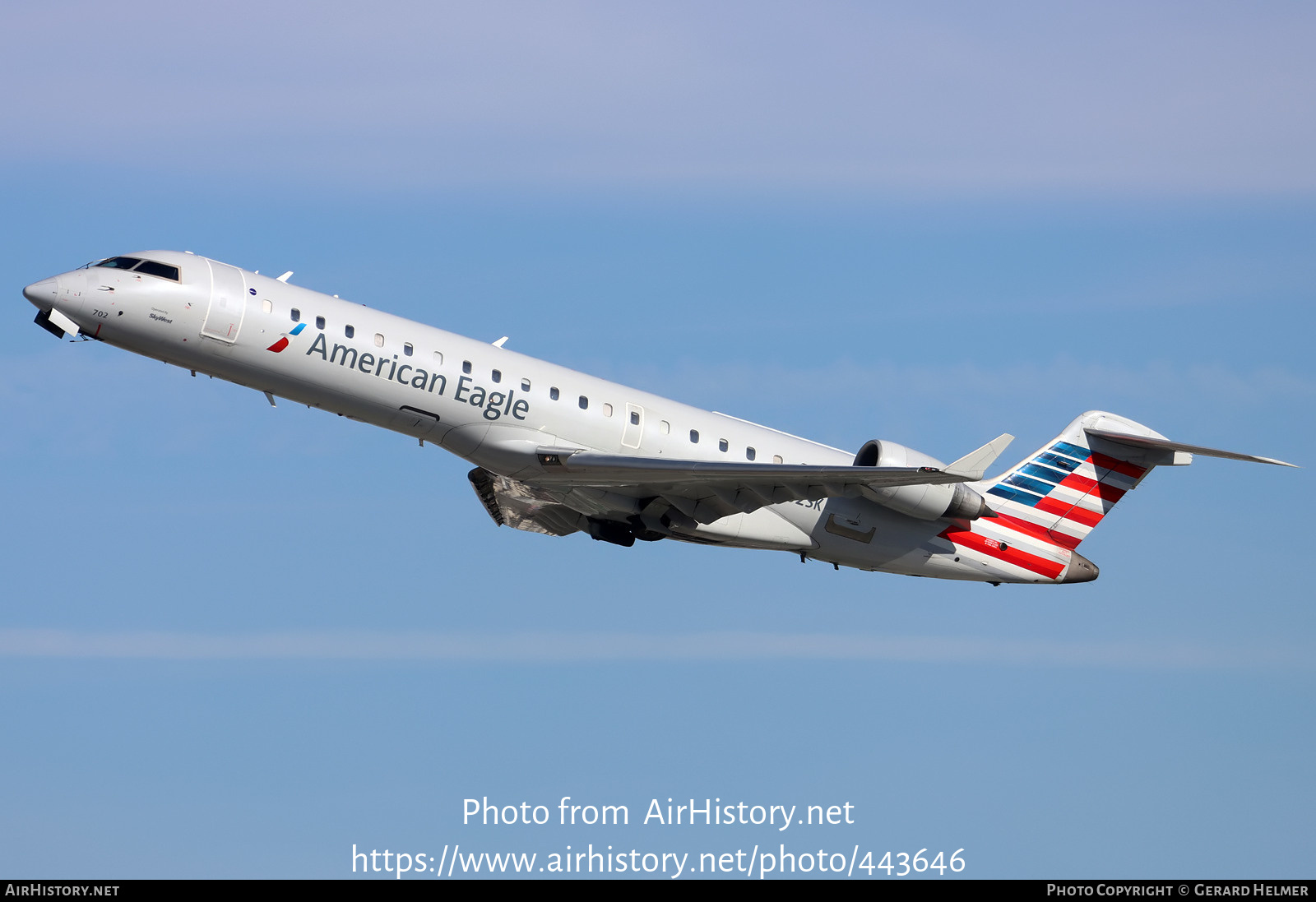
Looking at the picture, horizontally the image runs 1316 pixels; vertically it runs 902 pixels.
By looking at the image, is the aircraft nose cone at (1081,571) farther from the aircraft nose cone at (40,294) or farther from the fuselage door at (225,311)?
the aircraft nose cone at (40,294)

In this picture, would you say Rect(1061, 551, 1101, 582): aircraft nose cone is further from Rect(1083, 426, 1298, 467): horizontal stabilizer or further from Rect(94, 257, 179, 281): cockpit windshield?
Rect(94, 257, 179, 281): cockpit windshield

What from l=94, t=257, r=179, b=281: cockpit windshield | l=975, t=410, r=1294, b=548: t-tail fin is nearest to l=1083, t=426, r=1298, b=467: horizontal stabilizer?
l=975, t=410, r=1294, b=548: t-tail fin

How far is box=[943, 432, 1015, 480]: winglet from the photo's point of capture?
2583 centimetres

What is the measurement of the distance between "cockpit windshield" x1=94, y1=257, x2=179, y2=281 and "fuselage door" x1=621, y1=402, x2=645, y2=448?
26.7 ft

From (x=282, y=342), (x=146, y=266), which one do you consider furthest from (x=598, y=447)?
(x=146, y=266)

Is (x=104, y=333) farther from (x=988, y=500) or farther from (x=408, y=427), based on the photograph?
(x=988, y=500)

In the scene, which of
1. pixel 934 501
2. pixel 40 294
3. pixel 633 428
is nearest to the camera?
pixel 40 294

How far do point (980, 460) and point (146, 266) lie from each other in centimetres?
1432

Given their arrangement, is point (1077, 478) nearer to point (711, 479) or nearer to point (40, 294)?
point (711, 479)

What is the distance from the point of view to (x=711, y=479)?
88.8 ft

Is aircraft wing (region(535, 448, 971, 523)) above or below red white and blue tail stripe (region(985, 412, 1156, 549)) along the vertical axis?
below

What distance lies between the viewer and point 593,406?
28.1 meters

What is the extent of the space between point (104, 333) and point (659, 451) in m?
9.76

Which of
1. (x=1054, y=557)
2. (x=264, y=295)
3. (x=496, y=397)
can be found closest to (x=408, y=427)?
(x=496, y=397)
